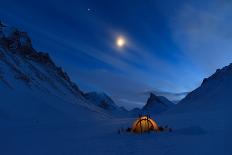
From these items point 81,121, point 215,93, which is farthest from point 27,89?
point 215,93

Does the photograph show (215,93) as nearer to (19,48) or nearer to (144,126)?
(144,126)

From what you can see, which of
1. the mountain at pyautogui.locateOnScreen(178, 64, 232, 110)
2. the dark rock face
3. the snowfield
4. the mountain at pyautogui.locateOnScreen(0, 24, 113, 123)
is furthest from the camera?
the dark rock face

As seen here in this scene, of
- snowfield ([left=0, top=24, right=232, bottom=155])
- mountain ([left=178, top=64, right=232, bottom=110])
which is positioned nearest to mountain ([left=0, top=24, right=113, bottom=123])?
snowfield ([left=0, top=24, right=232, bottom=155])

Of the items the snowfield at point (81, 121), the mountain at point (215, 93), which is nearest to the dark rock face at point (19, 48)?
the snowfield at point (81, 121)

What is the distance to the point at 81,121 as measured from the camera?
79.1 meters

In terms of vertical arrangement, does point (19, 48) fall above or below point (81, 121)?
above

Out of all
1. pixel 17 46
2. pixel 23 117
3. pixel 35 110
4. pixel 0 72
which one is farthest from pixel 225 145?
pixel 17 46

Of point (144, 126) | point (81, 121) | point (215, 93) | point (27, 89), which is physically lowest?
point (144, 126)

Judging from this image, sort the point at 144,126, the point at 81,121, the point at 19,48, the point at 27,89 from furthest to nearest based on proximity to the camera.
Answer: the point at 19,48 → the point at 27,89 → the point at 81,121 → the point at 144,126

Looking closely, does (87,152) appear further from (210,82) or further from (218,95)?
(210,82)

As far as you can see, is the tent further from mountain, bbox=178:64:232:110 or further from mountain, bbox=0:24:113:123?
mountain, bbox=178:64:232:110

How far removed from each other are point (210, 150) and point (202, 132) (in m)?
9.75

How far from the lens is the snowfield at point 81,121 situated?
21.5m

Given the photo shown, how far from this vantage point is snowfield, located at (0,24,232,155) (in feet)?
70.4
